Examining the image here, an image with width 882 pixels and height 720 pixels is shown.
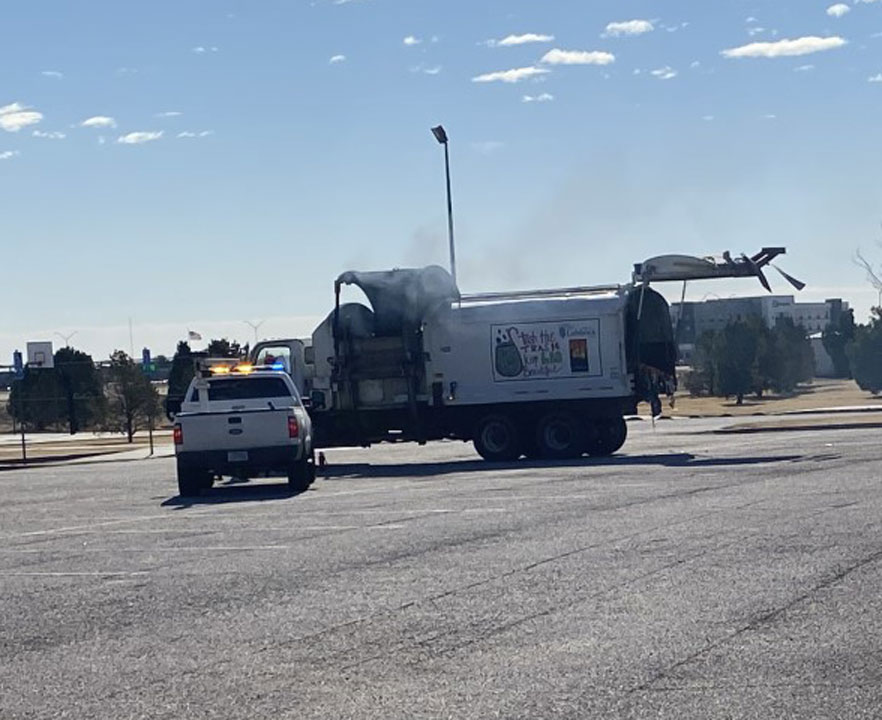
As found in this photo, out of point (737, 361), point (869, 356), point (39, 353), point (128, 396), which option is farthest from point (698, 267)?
point (869, 356)

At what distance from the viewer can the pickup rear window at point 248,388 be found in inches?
1050

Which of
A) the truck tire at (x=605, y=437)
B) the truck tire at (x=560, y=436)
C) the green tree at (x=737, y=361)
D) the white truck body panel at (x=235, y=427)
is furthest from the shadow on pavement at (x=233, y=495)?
the green tree at (x=737, y=361)

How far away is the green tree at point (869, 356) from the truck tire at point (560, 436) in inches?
1828

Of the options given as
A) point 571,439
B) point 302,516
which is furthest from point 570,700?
point 571,439

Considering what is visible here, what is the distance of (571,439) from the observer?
3322 centimetres

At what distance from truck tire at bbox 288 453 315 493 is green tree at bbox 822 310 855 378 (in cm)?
7021

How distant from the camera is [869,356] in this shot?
78312mm

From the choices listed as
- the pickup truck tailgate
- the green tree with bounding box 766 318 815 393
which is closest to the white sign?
the pickup truck tailgate

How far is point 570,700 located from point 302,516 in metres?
12.2

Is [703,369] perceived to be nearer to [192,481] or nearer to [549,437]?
[549,437]

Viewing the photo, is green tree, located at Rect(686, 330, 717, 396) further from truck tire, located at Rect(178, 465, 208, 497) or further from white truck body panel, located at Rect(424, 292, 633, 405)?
truck tire, located at Rect(178, 465, 208, 497)

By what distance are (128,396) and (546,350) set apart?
89.8 ft

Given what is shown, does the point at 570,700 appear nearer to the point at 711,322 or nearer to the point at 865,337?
the point at 865,337

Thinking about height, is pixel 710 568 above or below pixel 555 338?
below
